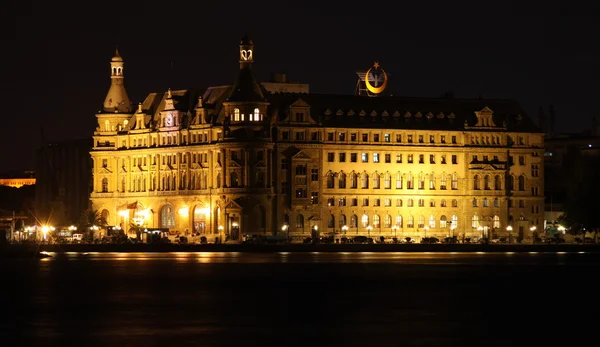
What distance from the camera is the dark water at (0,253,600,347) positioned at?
Answer: 65312 millimetres

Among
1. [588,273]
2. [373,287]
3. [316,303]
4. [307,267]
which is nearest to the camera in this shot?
[316,303]

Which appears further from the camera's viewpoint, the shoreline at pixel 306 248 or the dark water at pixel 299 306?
the shoreline at pixel 306 248

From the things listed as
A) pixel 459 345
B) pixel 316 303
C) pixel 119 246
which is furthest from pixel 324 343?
pixel 119 246

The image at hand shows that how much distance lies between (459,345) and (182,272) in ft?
190

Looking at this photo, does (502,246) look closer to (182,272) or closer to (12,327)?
(182,272)

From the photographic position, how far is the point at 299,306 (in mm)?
80375

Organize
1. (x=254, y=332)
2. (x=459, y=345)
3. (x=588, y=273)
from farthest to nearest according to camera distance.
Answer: (x=588, y=273) < (x=254, y=332) < (x=459, y=345)

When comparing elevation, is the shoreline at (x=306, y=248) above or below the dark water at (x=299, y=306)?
above

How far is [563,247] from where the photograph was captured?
640ft

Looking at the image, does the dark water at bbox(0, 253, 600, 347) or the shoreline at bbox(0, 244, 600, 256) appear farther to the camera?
the shoreline at bbox(0, 244, 600, 256)

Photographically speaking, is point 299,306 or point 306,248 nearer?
point 299,306

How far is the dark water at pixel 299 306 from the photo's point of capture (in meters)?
65.3

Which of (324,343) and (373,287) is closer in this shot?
(324,343)

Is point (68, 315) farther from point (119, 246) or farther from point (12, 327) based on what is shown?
point (119, 246)
